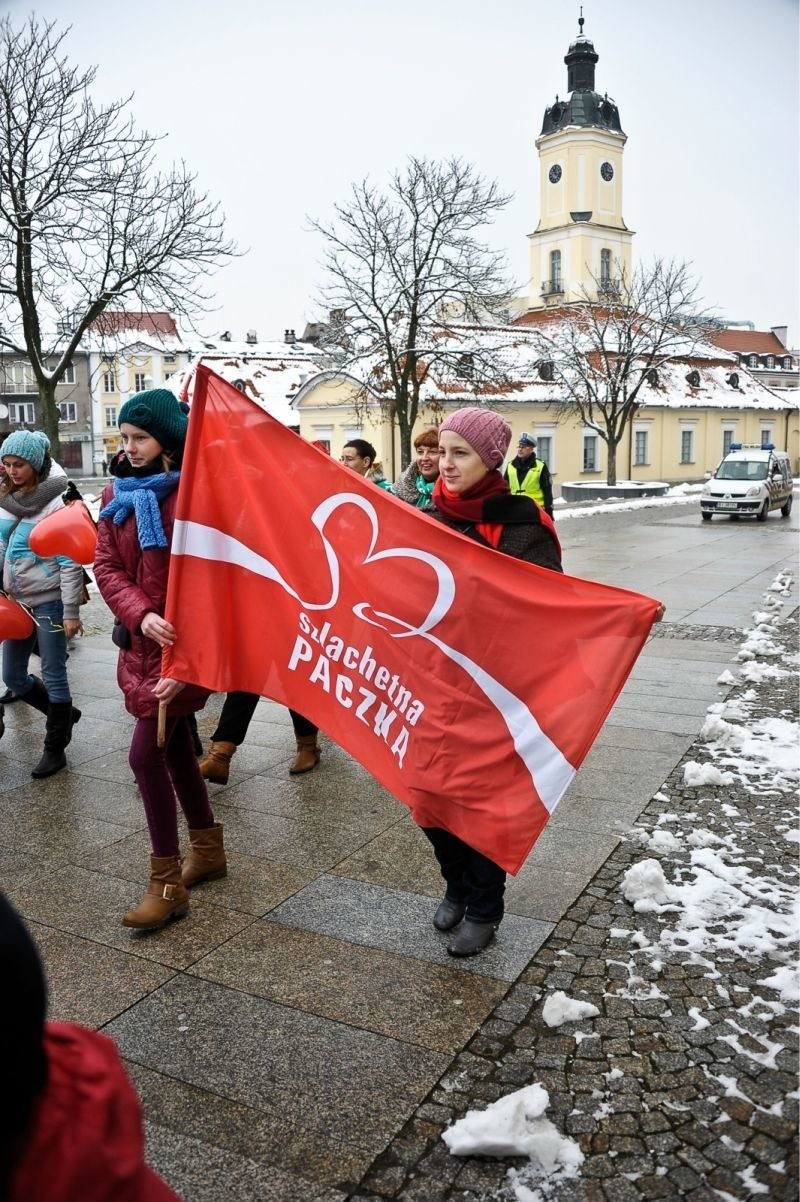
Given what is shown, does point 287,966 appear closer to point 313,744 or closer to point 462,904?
point 462,904

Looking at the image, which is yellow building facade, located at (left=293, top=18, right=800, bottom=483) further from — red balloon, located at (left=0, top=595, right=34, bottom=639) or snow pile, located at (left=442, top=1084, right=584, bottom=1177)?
snow pile, located at (left=442, top=1084, right=584, bottom=1177)

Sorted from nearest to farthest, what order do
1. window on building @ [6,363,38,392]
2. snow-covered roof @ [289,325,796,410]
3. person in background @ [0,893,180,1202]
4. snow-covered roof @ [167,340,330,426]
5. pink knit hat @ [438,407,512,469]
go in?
person in background @ [0,893,180,1202]
pink knit hat @ [438,407,512,469]
snow-covered roof @ [289,325,796,410]
snow-covered roof @ [167,340,330,426]
window on building @ [6,363,38,392]

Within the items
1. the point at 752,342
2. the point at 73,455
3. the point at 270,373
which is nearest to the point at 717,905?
the point at 270,373

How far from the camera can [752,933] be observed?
3771 millimetres

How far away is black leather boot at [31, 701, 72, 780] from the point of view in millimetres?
5910

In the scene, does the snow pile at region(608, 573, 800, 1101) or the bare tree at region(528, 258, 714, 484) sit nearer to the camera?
the snow pile at region(608, 573, 800, 1101)

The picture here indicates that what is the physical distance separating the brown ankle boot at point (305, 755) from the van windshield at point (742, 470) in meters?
24.4

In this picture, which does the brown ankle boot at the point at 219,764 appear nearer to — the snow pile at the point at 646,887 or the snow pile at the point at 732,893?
the snow pile at the point at 732,893

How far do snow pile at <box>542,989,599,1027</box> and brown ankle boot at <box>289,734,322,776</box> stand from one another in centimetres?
280

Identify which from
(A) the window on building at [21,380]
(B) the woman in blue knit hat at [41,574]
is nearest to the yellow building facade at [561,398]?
(B) the woman in blue knit hat at [41,574]

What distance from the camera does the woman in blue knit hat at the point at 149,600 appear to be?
3871 millimetres

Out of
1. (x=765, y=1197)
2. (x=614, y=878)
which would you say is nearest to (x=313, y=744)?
(x=614, y=878)

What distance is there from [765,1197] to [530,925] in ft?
5.04

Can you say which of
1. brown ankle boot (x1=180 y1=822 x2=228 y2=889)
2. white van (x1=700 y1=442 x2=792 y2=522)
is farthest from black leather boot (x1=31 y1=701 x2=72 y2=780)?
white van (x1=700 y1=442 x2=792 y2=522)
